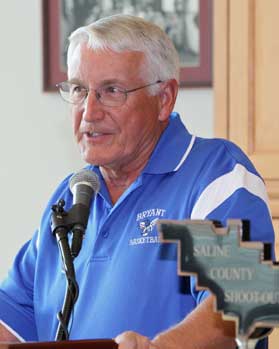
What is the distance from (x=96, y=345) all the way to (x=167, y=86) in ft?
3.28

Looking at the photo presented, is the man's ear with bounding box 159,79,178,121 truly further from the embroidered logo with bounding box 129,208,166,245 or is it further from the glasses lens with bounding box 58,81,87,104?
the embroidered logo with bounding box 129,208,166,245

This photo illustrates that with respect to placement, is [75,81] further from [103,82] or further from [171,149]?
[171,149]

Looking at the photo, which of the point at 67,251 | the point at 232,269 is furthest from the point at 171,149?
the point at 232,269

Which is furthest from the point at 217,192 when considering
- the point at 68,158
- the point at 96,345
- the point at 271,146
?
the point at 68,158

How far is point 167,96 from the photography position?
2.32 meters

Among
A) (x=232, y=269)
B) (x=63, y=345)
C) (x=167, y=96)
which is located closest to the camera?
(x=232, y=269)

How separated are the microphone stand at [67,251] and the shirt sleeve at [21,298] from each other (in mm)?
475

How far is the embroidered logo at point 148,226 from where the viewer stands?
2.06 meters

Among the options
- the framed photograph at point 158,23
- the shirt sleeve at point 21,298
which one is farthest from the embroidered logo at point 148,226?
the framed photograph at point 158,23

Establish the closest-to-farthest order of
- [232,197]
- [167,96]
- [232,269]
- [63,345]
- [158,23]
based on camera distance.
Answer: [232,269], [63,345], [232,197], [167,96], [158,23]

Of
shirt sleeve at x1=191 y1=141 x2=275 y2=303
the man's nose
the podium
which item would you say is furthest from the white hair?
the podium

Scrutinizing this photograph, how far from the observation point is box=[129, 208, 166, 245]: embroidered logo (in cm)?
206

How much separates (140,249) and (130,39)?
0.47 m

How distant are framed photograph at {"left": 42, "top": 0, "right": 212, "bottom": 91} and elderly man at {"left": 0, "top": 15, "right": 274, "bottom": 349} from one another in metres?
1.44
